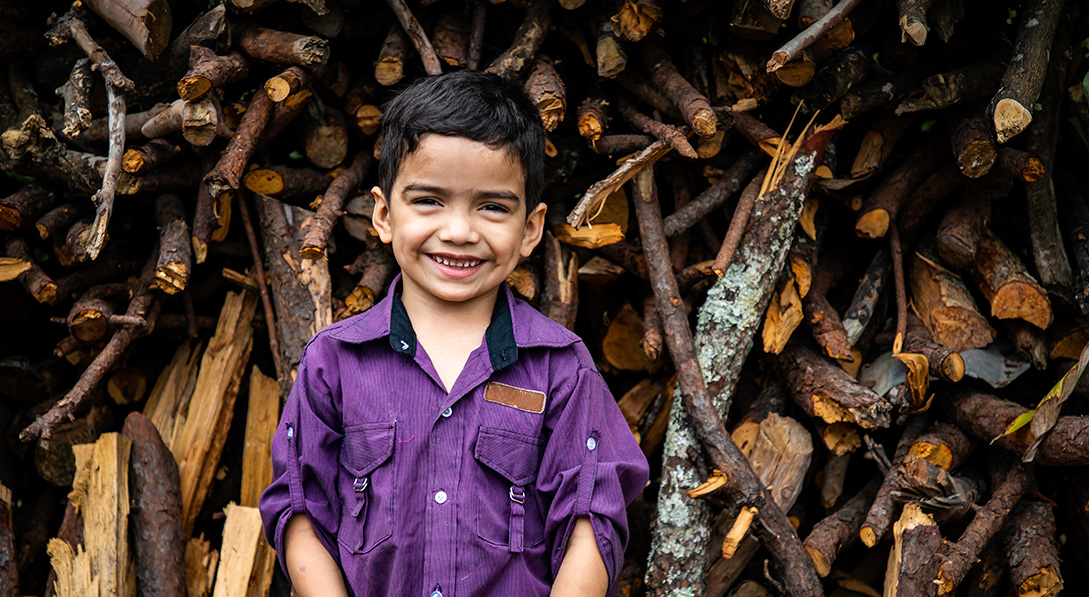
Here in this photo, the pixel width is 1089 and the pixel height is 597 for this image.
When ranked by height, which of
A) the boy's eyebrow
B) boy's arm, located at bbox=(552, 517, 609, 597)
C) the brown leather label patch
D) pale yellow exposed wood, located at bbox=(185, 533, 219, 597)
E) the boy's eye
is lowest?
pale yellow exposed wood, located at bbox=(185, 533, 219, 597)

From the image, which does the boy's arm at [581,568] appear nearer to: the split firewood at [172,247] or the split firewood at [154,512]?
the split firewood at [154,512]

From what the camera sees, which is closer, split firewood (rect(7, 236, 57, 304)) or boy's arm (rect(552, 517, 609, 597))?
boy's arm (rect(552, 517, 609, 597))

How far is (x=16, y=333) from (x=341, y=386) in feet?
5.63

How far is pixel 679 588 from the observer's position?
227 centimetres

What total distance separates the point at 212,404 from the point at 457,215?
1439 mm

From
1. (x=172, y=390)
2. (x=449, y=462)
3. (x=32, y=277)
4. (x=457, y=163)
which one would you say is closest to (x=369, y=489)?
(x=449, y=462)

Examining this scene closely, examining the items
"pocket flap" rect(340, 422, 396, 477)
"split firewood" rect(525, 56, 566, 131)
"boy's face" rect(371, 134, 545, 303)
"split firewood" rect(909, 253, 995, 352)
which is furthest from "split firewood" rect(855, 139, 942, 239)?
"pocket flap" rect(340, 422, 396, 477)

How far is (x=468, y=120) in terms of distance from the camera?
1.74 metres

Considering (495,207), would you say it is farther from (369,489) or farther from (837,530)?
(837,530)

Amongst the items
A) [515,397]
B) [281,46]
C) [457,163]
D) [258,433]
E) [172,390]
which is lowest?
[258,433]

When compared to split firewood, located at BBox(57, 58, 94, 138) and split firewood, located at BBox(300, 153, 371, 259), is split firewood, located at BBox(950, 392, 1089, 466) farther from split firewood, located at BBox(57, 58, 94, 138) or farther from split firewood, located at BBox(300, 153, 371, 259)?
split firewood, located at BBox(57, 58, 94, 138)

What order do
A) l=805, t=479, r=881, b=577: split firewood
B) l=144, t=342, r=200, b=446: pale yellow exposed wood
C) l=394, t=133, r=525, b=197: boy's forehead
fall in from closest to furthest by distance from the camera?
l=394, t=133, r=525, b=197: boy's forehead < l=805, t=479, r=881, b=577: split firewood < l=144, t=342, r=200, b=446: pale yellow exposed wood

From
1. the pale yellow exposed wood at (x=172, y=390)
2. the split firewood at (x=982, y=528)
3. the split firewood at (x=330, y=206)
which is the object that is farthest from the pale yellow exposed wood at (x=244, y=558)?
the split firewood at (x=982, y=528)

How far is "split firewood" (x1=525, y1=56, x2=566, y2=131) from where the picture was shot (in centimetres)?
236
